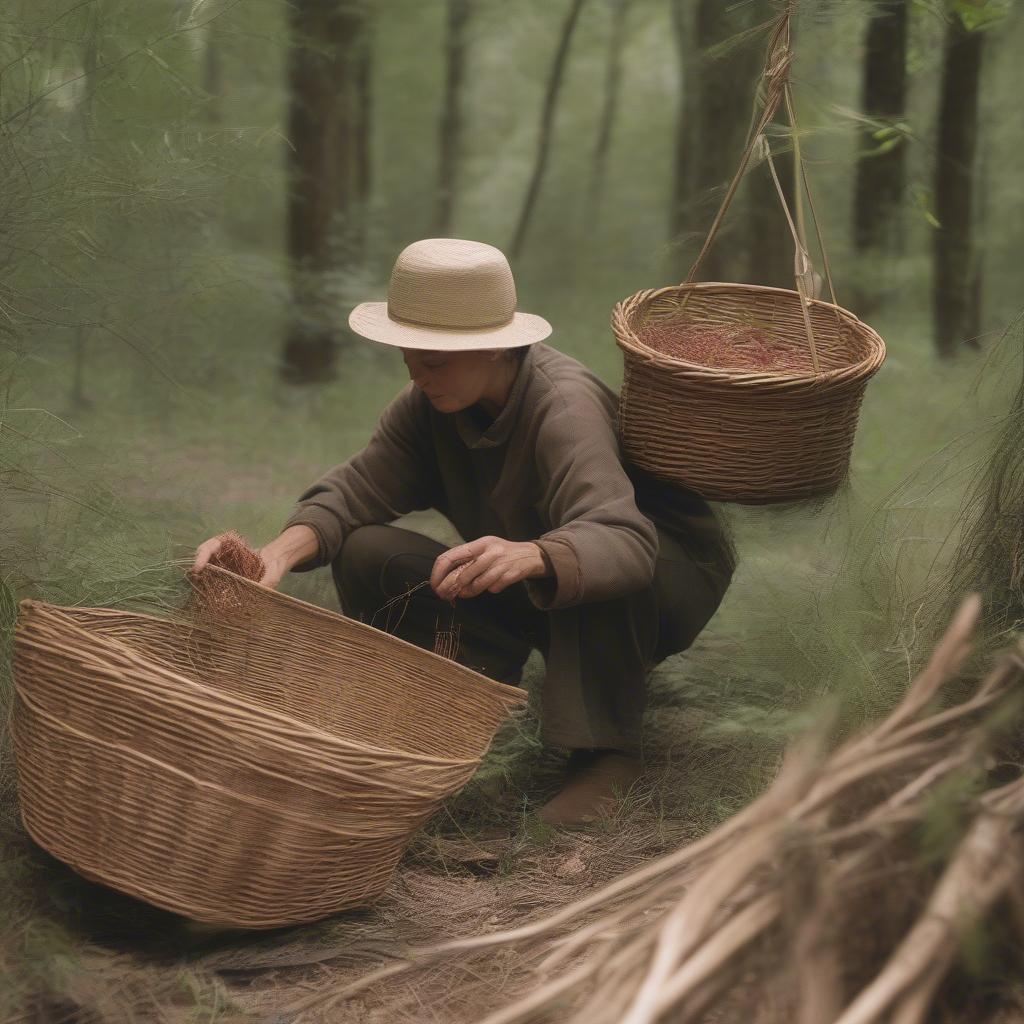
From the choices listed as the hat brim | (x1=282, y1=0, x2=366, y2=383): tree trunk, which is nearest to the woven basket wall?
the hat brim

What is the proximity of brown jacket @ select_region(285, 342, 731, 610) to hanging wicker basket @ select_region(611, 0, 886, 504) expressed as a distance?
0.13 meters

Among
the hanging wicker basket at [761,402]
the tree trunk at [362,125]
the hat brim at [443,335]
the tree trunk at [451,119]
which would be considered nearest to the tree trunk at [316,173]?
the tree trunk at [362,125]

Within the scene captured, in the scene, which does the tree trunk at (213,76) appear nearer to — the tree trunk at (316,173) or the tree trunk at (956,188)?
the tree trunk at (316,173)

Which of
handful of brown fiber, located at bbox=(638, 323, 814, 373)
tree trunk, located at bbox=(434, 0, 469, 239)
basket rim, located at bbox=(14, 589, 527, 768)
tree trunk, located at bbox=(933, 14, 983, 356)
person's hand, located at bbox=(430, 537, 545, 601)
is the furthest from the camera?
tree trunk, located at bbox=(434, 0, 469, 239)

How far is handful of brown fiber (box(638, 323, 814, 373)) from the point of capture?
10.2 feet

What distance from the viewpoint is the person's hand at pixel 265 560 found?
2.76 metres

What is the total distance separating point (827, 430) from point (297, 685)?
1280mm

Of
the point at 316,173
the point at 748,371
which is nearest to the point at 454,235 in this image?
the point at 316,173

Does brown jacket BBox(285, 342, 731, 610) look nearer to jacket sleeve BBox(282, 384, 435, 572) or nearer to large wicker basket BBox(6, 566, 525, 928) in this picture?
jacket sleeve BBox(282, 384, 435, 572)

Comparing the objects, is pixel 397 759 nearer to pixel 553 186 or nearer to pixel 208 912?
pixel 208 912

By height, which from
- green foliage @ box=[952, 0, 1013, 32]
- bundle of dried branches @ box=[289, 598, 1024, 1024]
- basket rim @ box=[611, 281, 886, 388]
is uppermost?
green foliage @ box=[952, 0, 1013, 32]

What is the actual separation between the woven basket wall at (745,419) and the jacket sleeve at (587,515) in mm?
109

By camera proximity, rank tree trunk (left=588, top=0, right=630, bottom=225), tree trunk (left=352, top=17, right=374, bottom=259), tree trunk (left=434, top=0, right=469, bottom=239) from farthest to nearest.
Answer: tree trunk (left=588, top=0, right=630, bottom=225), tree trunk (left=434, top=0, right=469, bottom=239), tree trunk (left=352, top=17, right=374, bottom=259)

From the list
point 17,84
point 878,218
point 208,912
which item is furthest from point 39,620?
point 878,218
